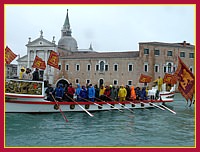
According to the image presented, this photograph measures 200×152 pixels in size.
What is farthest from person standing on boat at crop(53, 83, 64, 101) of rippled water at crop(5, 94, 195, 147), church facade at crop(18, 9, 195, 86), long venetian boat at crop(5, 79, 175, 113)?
church facade at crop(18, 9, 195, 86)

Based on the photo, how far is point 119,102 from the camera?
50.2ft

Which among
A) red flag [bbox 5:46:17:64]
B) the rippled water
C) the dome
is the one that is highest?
the dome

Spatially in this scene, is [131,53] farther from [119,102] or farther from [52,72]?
[119,102]

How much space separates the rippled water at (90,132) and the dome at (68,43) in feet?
172

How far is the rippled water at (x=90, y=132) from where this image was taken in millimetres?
7921

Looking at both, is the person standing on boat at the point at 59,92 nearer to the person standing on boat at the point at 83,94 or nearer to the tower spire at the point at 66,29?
the person standing on boat at the point at 83,94

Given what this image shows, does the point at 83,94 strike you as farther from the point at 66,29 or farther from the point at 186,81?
the point at 66,29

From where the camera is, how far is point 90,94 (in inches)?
559

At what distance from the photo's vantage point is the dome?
64.4 metres

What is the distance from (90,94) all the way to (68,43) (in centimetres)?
5181

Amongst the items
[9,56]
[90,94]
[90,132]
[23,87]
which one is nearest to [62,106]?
→ [90,94]

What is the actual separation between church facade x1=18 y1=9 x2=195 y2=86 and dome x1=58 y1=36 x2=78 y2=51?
602 inches

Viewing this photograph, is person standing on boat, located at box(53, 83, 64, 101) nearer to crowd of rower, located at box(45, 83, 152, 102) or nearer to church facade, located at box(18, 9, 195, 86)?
crowd of rower, located at box(45, 83, 152, 102)

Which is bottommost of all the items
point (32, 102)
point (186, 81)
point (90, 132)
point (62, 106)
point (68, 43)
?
point (90, 132)
